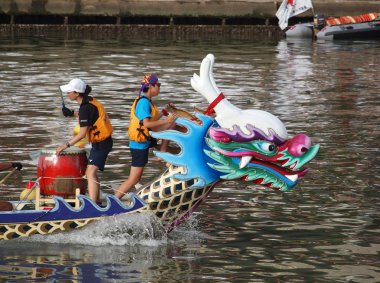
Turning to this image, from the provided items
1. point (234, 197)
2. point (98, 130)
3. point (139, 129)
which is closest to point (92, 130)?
point (98, 130)

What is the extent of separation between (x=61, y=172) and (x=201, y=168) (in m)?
1.86

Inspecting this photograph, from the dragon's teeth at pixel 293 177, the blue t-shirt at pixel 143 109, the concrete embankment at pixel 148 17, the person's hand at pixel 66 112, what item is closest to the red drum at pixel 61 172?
the person's hand at pixel 66 112

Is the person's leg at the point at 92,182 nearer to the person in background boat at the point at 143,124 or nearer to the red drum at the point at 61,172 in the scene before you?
the red drum at the point at 61,172

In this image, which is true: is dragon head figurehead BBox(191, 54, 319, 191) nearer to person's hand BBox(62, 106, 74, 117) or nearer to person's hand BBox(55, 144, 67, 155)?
person's hand BBox(55, 144, 67, 155)

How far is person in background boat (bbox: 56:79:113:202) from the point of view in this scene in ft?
50.5

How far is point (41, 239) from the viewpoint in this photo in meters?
15.5

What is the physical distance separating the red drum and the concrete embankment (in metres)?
41.5

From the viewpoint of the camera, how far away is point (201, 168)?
15023mm

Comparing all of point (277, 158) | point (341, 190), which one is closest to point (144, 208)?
point (277, 158)

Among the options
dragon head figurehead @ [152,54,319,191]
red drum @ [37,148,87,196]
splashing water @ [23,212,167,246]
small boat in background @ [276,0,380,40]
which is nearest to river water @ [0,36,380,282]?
splashing water @ [23,212,167,246]

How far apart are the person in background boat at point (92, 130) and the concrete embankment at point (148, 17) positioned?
41549mm

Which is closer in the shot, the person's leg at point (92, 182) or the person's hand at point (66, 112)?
the person's leg at point (92, 182)

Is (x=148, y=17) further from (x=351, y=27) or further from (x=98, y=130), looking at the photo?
(x=98, y=130)

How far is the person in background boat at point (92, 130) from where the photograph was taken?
1539cm
